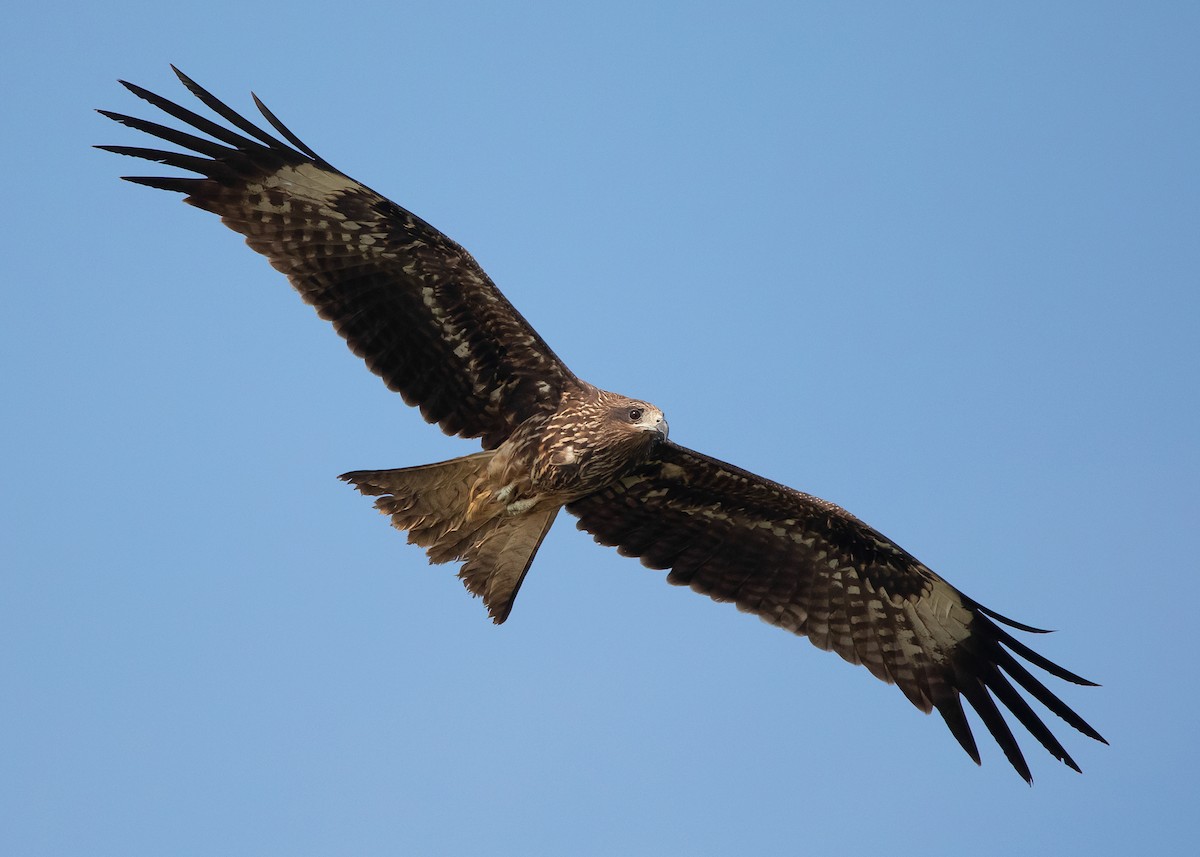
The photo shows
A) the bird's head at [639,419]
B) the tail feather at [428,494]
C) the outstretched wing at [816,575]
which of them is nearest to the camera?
the bird's head at [639,419]

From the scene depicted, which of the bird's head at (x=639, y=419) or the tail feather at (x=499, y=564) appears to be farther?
the tail feather at (x=499, y=564)

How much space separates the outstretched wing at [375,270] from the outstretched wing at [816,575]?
122 cm

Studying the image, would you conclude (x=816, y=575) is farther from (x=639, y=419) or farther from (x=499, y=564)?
(x=499, y=564)

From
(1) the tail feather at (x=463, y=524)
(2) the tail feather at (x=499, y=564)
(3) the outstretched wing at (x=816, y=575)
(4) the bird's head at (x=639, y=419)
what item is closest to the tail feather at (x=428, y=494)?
(1) the tail feather at (x=463, y=524)

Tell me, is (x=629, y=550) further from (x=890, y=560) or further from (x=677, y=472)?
(x=890, y=560)

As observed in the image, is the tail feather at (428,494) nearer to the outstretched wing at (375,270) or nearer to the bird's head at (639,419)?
the outstretched wing at (375,270)

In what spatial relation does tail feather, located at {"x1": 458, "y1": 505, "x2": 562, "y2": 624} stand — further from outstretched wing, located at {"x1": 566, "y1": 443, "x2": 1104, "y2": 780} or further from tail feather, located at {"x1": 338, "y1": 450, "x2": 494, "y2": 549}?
outstretched wing, located at {"x1": 566, "y1": 443, "x2": 1104, "y2": 780}

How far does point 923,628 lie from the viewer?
11.3 metres

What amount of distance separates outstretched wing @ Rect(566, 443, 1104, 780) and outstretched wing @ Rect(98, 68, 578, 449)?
4.01ft

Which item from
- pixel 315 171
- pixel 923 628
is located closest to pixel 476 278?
pixel 315 171

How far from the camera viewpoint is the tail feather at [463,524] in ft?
33.6

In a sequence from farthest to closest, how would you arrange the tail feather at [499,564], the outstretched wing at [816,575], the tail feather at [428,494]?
the outstretched wing at [816,575] → the tail feather at [499,564] → the tail feather at [428,494]

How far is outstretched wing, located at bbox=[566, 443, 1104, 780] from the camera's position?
11.0 metres

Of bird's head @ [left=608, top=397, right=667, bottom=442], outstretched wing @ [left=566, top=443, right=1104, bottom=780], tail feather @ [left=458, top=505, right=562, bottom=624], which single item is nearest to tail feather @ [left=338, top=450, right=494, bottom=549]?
tail feather @ [left=458, top=505, right=562, bottom=624]
